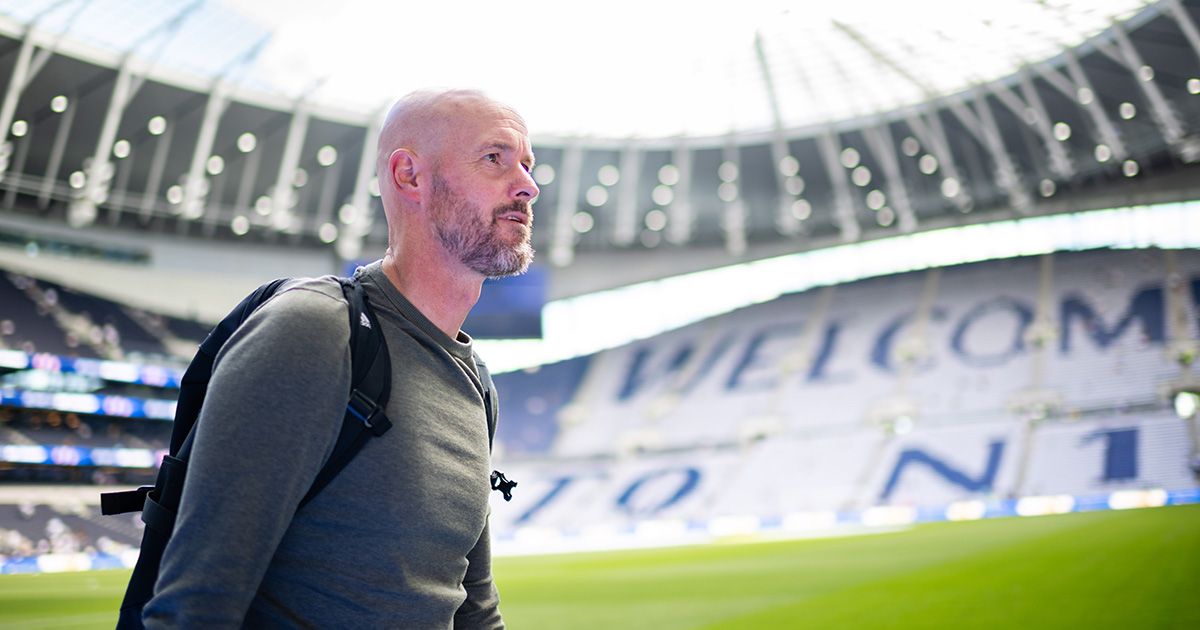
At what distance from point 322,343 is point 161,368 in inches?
2081

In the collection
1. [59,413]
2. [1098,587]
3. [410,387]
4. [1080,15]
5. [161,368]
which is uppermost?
[1080,15]

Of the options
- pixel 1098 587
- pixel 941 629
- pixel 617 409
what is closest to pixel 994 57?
pixel 617 409

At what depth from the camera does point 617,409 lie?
60656 mm

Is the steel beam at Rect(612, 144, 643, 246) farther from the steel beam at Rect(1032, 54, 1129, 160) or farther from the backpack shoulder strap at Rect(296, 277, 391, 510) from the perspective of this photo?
the backpack shoulder strap at Rect(296, 277, 391, 510)

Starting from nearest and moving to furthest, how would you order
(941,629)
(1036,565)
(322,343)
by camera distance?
1. (322,343)
2. (941,629)
3. (1036,565)

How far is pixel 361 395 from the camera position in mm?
2268

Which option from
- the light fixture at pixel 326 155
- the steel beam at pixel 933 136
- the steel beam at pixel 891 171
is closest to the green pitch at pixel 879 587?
the light fixture at pixel 326 155

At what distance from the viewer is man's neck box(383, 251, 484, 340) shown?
107 inches

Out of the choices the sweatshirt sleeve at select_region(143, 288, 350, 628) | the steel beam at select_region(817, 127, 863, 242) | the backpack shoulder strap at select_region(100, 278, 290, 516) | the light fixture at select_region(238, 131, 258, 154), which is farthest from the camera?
the steel beam at select_region(817, 127, 863, 242)

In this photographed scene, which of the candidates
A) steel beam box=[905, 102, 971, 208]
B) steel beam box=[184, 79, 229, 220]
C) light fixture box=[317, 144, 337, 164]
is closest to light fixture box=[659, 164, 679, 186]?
steel beam box=[905, 102, 971, 208]

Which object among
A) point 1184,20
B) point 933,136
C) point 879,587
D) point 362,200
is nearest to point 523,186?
point 879,587

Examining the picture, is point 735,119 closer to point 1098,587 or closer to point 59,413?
point 59,413

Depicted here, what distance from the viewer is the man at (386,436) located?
6.65 feet

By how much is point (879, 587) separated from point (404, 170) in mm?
12206
